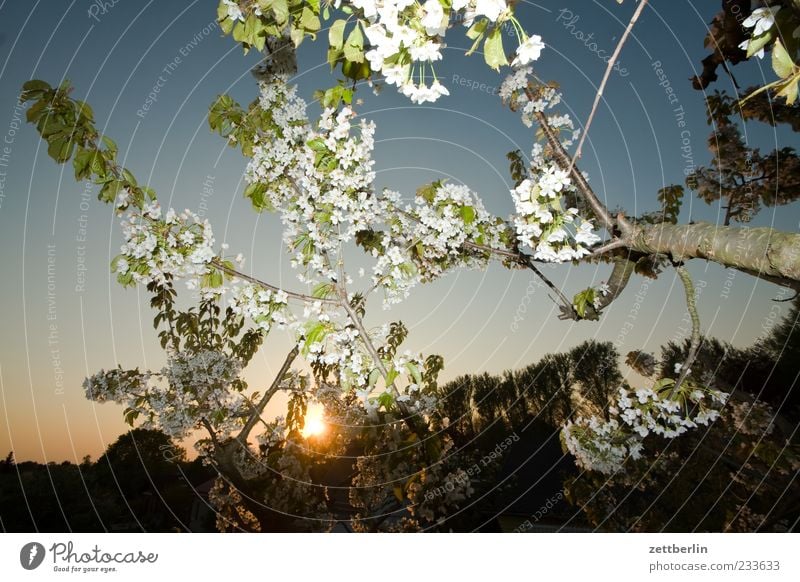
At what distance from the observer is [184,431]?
137 inches

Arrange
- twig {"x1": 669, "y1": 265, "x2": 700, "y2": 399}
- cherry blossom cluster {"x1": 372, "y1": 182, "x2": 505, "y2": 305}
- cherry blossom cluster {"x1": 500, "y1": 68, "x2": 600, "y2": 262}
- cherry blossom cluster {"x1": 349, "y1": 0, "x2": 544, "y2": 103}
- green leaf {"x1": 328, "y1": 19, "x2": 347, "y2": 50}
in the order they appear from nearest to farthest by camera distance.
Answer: cherry blossom cluster {"x1": 349, "y1": 0, "x2": 544, "y2": 103}
green leaf {"x1": 328, "y1": 19, "x2": 347, "y2": 50}
cherry blossom cluster {"x1": 500, "y1": 68, "x2": 600, "y2": 262}
twig {"x1": 669, "y1": 265, "x2": 700, "y2": 399}
cherry blossom cluster {"x1": 372, "y1": 182, "x2": 505, "y2": 305}

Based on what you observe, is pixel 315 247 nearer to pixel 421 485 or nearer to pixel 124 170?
pixel 124 170

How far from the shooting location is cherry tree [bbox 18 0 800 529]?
961 millimetres

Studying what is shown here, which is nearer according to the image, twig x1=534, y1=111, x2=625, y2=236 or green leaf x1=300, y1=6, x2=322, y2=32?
green leaf x1=300, y1=6, x2=322, y2=32

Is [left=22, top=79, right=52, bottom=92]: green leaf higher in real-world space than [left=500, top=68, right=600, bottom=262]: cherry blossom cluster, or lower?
higher

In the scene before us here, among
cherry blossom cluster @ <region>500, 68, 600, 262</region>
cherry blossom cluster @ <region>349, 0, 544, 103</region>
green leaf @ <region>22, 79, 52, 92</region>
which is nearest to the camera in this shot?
cherry blossom cluster @ <region>349, 0, 544, 103</region>

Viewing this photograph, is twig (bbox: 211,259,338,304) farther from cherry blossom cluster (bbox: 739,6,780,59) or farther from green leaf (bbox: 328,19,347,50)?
cherry blossom cluster (bbox: 739,6,780,59)

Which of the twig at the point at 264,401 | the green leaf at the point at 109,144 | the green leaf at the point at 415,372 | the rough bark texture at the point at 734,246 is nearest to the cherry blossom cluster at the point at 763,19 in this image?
the rough bark texture at the point at 734,246

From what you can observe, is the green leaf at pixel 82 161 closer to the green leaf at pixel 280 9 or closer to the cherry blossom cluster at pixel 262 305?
the cherry blossom cluster at pixel 262 305

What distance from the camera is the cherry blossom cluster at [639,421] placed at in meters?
1.72
